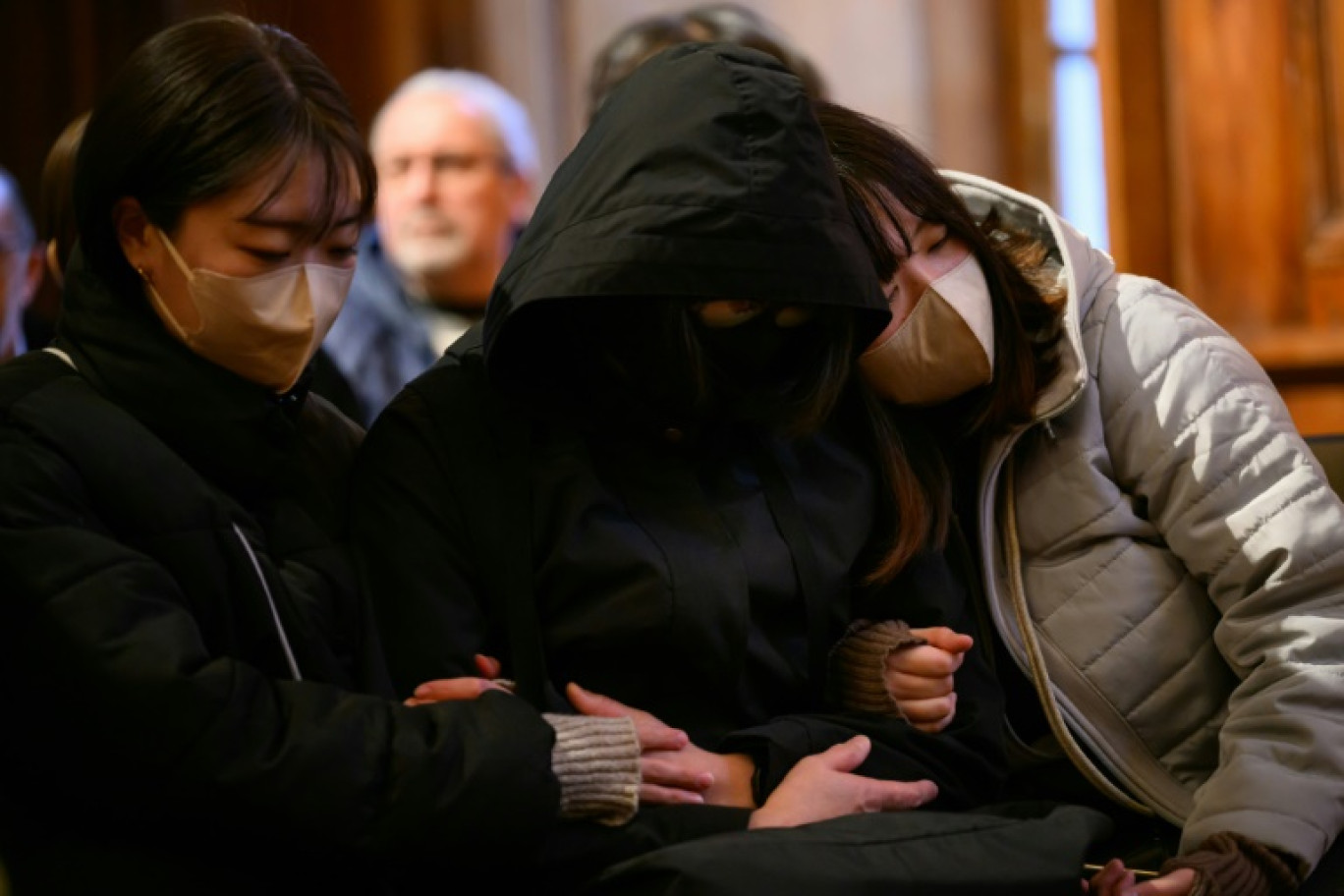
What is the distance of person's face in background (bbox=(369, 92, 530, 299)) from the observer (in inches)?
A: 150

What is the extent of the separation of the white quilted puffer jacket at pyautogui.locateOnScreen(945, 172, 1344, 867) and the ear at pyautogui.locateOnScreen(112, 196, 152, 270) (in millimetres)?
978

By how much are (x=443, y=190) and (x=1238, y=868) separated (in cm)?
242

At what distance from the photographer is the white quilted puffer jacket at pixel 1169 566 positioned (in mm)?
2057

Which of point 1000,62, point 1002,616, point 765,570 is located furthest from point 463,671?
point 1000,62

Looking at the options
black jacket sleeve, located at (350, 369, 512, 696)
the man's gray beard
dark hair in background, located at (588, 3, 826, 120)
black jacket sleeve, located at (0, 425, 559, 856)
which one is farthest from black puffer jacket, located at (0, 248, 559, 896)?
the man's gray beard

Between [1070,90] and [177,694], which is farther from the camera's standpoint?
[1070,90]

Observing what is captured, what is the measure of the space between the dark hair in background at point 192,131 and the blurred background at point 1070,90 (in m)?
0.33

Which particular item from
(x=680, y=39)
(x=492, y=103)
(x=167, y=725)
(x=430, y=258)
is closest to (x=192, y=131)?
(x=167, y=725)

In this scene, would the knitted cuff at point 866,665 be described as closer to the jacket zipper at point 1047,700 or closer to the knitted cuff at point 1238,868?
the jacket zipper at point 1047,700

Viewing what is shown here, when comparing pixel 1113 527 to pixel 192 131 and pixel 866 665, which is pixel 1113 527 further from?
pixel 192 131

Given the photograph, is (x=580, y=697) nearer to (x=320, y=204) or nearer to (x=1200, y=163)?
(x=320, y=204)

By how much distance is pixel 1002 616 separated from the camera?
2172 millimetres

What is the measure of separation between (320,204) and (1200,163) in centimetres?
212

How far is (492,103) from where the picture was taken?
397cm
